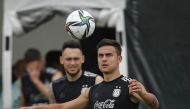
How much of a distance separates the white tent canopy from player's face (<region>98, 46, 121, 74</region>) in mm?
3263

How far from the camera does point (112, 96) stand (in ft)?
26.9

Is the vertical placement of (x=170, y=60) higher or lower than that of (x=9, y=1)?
lower

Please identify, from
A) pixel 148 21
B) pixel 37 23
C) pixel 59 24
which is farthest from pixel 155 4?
pixel 59 24

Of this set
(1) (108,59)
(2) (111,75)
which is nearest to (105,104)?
(2) (111,75)

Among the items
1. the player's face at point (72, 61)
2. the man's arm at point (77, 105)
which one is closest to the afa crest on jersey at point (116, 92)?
the man's arm at point (77, 105)

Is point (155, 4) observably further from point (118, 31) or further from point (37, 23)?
point (37, 23)

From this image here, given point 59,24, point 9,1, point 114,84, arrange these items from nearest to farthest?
point 114,84 → point 9,1 → point 59,24

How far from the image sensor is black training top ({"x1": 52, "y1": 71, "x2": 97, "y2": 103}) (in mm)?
9641

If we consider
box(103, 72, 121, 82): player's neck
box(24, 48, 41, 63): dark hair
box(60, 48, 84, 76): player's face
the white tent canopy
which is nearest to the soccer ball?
box(60, 48, 84, 76): player's face

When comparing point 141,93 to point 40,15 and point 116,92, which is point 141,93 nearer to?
point 116,92

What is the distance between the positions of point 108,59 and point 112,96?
39 centimetres

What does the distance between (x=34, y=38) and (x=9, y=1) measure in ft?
10.6

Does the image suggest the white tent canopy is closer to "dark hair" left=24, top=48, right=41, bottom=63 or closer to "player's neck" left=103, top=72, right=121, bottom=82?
"dark hair" left=24, top=48, right=41, bottom=63

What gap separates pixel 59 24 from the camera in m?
14.5
